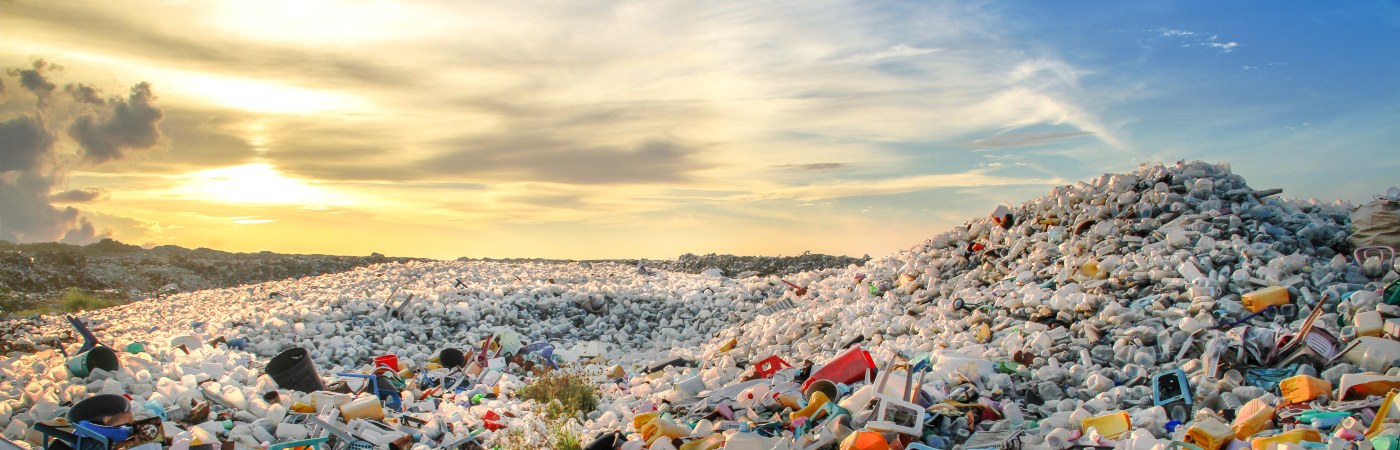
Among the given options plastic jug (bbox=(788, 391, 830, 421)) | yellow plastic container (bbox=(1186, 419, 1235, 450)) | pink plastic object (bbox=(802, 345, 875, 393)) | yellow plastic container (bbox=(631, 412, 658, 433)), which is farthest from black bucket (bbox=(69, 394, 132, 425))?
yellow plastic container (bbox=(1186, 419, 1235, 450))

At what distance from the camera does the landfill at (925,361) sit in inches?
179

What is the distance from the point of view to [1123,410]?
4.73 metres

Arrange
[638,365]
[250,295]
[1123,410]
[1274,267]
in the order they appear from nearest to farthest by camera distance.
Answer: [1123,410]
[1274,267]
[638,365]
[250,295]

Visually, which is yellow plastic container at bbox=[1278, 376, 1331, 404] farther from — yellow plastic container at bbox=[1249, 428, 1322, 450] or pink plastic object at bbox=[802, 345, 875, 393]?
pink plastic object at bbox=[802, 345, 875, 393]

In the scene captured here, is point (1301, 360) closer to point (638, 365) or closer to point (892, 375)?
point (892, 375)

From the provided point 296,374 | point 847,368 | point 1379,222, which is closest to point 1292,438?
point 847,368

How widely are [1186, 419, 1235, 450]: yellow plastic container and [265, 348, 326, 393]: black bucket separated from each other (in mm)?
5933

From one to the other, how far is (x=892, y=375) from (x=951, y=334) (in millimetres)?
1832

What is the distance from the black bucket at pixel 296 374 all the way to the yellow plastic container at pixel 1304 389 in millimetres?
6486

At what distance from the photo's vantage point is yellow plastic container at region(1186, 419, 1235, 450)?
13.1 feet

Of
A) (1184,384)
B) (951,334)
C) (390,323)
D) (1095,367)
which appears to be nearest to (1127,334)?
(1095,367)

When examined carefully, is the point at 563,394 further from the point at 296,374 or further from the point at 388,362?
the point at 388,362

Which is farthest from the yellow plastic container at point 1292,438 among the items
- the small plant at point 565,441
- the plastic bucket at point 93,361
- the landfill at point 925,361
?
the plastic bucket at point 93,361

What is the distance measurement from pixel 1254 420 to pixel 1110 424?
2.10 feet
